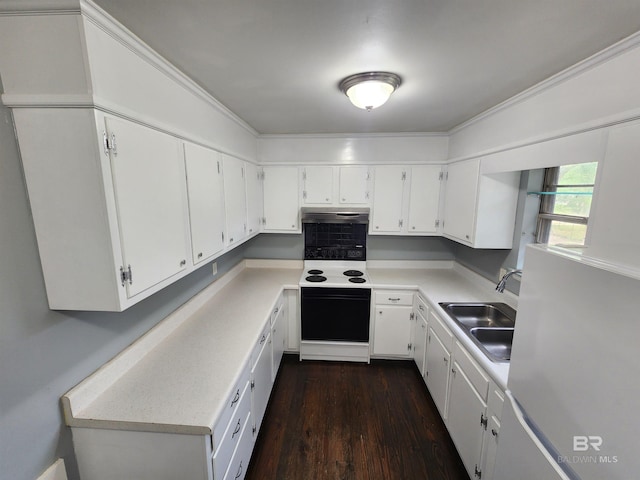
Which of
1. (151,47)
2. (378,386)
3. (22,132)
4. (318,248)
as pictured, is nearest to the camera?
(22,132)

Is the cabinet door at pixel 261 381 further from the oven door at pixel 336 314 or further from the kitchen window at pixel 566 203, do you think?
the kitchen window at pixel 566 203

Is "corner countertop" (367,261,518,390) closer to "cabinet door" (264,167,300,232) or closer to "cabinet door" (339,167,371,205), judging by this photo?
"cabinet door" (339,167,371,205)

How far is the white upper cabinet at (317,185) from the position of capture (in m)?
2.95

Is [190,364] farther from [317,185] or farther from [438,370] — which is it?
[317,185]

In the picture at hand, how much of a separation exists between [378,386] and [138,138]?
8.83ft

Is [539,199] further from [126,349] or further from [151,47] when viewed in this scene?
[126,349]

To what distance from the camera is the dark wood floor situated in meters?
1.77

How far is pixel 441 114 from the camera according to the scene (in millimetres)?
2201

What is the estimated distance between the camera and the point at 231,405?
132 cm

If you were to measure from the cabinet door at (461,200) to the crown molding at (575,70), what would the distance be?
520mm

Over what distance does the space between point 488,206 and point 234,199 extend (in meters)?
2.12

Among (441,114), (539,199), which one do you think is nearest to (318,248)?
(441,114)

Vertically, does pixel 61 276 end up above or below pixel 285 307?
above

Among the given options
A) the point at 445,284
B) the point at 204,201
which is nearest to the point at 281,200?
the point at 204,201
